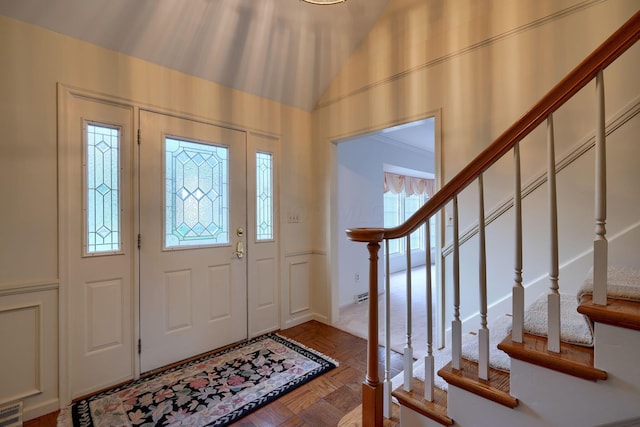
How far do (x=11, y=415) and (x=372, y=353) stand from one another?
218 cm

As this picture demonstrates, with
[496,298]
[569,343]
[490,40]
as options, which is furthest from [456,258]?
[490,40]

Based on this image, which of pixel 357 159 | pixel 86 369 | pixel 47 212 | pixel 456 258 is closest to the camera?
pixel 456 258

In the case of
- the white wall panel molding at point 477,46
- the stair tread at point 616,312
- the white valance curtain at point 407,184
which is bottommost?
the stair tread at point 616,312

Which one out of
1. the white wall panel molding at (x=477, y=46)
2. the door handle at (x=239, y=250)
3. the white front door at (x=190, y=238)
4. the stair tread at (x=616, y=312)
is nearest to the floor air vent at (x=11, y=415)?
the white front door at (x=190, y=238)

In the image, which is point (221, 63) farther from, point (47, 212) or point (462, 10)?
point (462, 10)

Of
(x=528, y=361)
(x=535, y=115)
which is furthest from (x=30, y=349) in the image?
(x=535, y=115)

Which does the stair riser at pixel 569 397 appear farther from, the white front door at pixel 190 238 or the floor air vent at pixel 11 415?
the floor air vent at pixel 11 415

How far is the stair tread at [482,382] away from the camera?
1.03 metres

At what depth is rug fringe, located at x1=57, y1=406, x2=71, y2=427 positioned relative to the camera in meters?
1.72

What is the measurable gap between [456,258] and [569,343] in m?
0.46

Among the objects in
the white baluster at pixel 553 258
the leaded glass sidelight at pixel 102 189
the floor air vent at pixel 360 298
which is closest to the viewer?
the white baluster at pixel 553 258

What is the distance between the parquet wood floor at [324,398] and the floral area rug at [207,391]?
6 centimetres

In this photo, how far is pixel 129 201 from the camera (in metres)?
2.17

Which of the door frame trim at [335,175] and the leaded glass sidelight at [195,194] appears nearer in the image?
the door frame trim at [335,175]
